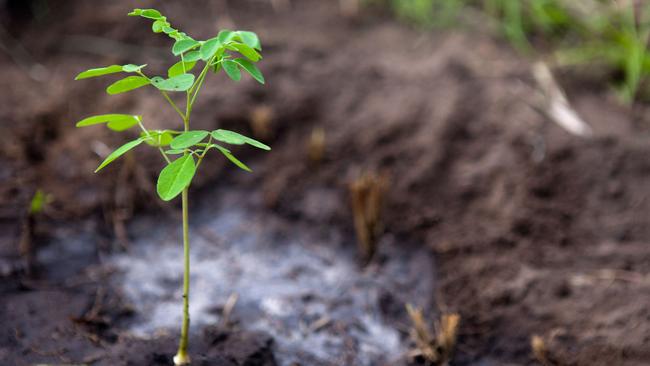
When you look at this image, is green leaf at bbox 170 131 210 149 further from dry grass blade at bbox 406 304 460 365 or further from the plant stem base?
dry grass blade at bbox 406 304 460 365

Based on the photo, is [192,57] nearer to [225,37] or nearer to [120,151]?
[225,37]

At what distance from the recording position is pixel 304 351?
1.87m

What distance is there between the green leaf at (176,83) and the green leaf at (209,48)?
58 millimetres

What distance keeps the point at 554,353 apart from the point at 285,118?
1.39 metres

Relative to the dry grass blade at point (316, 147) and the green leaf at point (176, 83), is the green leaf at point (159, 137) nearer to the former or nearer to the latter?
the green leaf at point (176, 83)

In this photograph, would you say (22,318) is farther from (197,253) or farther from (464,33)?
(464,33)

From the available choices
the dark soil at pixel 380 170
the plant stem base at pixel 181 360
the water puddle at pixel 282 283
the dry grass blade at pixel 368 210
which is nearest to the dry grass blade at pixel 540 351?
the dark soil at pixel 380 170

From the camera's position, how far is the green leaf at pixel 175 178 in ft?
4.36

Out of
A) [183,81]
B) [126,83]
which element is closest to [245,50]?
[183,81]

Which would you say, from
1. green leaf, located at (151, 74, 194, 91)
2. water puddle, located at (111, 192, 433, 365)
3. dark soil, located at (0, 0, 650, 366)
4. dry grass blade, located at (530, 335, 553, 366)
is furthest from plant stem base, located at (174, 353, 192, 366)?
dry grass blade, located at (530, 335, 553, 366)

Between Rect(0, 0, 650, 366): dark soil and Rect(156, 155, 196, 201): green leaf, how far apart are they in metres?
0.54

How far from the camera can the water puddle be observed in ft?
6.33

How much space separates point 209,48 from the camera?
1.35 metres

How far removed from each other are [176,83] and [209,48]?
10 cm
